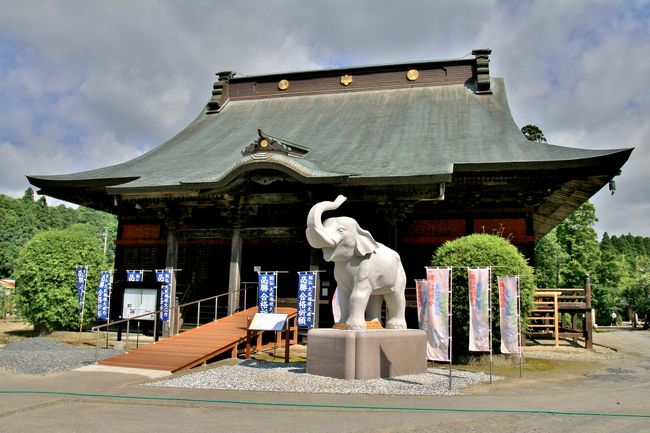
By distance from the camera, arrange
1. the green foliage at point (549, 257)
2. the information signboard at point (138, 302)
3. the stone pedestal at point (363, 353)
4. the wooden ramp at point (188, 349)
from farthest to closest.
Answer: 1. the green foliage at point (549, 257)
2. the information signboard at point (138, 302)
3. the wooden ramp at point (188, 349)
4. the stone pedestal at point (363, 353)

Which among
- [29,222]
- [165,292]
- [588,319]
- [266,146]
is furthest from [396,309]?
[29,222]

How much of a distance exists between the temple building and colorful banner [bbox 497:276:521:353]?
3.24m

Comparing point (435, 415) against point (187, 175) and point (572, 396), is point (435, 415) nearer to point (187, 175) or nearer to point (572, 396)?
point (572, 396)

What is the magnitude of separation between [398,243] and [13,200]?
77963 mm

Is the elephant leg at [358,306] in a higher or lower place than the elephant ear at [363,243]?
lower

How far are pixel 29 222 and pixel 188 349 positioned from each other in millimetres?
62754

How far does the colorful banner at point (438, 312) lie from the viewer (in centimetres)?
908

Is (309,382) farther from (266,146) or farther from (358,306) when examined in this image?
(266,146)

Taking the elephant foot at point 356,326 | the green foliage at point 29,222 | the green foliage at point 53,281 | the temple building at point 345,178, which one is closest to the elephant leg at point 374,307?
the elephant foot at point 356,326

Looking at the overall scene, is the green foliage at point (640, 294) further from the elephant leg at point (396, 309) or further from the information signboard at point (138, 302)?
the information signboard at point (138, 302)

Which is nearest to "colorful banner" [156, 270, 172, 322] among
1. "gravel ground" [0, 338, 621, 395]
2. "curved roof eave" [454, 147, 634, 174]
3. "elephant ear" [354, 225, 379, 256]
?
"gravel ground" [0, 338, 621, 395]

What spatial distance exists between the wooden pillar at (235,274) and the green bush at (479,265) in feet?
17.6

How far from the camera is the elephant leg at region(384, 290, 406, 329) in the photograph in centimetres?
914

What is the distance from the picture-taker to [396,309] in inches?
362
